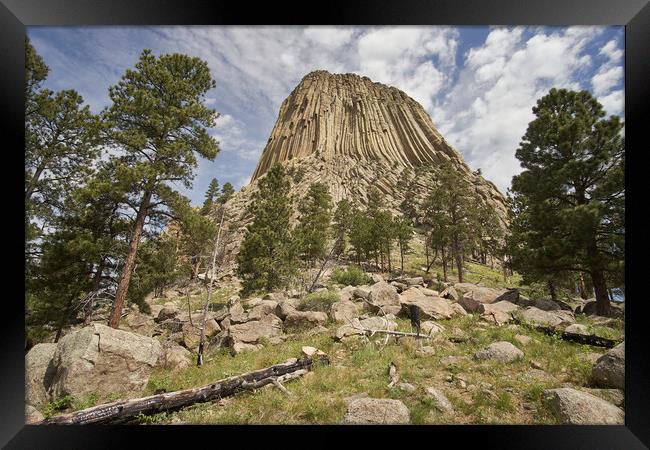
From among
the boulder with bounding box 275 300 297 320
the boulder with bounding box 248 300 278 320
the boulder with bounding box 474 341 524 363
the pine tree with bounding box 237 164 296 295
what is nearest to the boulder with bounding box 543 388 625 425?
the boulder with bounding box 474 341 524 363

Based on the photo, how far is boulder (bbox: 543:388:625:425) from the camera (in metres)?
4.42

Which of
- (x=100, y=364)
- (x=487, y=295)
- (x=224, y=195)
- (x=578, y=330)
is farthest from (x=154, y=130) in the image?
(x=487, y=295)

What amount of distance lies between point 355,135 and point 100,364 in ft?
323

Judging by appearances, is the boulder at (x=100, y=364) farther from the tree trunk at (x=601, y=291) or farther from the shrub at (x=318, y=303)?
the tree trunk at (x=601, y=291)

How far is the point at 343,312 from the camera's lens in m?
11.5

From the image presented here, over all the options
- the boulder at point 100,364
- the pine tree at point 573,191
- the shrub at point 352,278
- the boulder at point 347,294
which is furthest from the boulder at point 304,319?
the shrub at point 352,278

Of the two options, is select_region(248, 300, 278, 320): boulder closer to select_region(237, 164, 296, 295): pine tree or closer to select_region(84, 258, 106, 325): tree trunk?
select_region(84, 258, 106, 325): tree trunk

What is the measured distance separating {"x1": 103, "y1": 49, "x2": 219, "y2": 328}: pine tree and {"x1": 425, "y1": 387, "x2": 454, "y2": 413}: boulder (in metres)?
9.23

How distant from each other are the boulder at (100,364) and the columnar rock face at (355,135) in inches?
2846

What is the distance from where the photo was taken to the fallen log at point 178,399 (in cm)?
480
